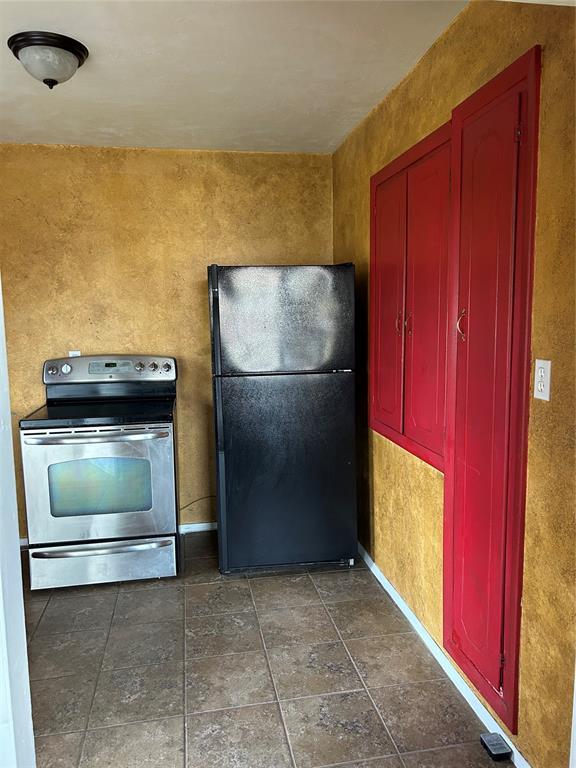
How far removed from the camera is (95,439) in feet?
9.09

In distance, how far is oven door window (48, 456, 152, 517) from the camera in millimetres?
2795

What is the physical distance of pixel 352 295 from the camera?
112 inches

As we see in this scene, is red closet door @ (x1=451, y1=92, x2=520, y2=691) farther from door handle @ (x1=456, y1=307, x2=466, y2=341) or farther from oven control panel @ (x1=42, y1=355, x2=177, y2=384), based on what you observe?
oven control panel @ (x1=42, y1=355, x2=177, y2=384)

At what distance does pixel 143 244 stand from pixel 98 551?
1788 mm

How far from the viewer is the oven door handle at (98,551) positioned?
281cm

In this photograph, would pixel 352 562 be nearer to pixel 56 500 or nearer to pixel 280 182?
pixel 56 500

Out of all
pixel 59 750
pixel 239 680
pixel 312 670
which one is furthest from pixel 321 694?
pixel 59 750

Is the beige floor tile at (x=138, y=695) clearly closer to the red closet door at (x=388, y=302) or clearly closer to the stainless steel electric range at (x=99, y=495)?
the stainless steel electric range at (x=99, y=495)

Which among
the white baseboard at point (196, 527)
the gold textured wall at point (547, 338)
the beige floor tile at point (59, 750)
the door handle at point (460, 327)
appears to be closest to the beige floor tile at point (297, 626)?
the beige floor tile at point (59, 750)

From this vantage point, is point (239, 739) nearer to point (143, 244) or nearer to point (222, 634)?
point (222, 634)

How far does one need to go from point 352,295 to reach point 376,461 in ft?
2.85

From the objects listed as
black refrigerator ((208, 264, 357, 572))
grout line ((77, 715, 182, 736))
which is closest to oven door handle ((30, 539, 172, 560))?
black refrigerator ((208, 264, 357, 572))

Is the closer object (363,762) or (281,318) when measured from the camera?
(363,762)

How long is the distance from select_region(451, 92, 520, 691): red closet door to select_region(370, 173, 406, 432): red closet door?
594mm
